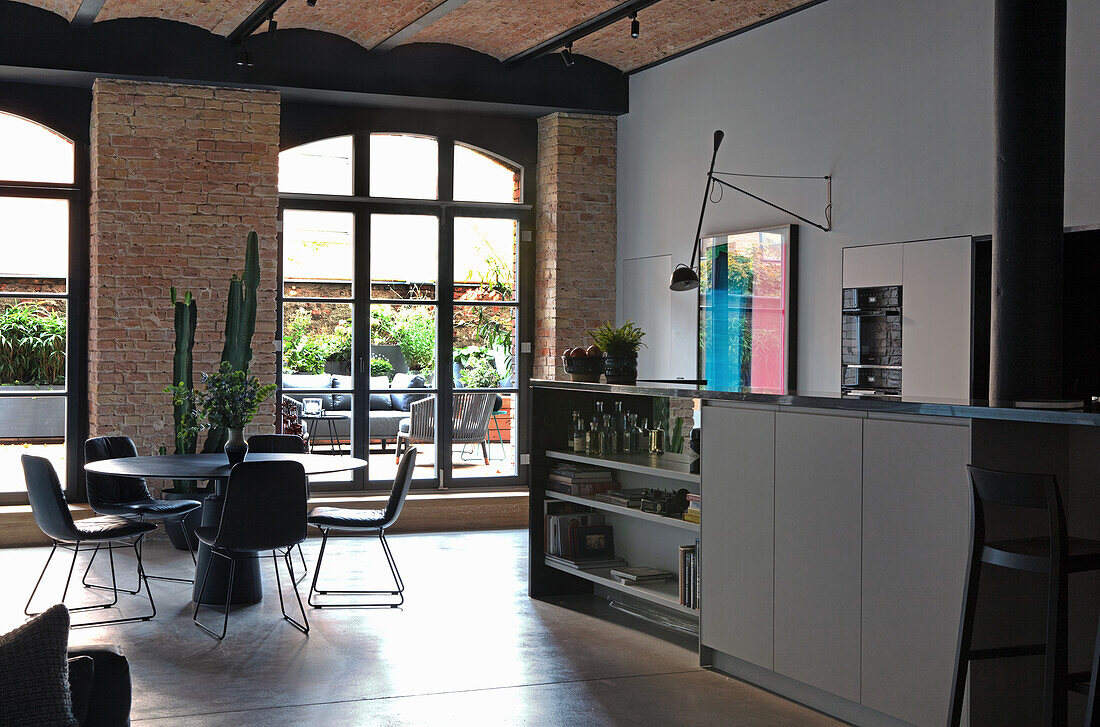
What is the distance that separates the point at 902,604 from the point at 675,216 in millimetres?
5479

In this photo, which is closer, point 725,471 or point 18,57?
point 725,471

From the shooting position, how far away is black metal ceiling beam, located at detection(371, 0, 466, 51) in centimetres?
755

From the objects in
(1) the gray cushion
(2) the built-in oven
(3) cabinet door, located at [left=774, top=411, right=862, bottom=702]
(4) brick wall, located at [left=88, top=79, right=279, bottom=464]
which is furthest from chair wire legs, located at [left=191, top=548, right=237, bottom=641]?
(2) the built-in oven

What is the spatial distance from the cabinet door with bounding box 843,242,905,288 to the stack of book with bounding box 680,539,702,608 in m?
2.24

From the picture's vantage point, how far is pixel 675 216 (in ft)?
30.0

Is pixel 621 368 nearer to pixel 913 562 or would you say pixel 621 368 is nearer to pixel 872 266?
pixel 872 266

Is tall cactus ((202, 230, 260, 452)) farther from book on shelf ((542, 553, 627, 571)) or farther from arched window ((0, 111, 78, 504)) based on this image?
book on shelf ((542, 553, 627, 571))

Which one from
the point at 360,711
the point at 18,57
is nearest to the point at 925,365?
the point at 360,711

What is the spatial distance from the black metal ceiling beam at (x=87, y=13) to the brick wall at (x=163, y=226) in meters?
0.53

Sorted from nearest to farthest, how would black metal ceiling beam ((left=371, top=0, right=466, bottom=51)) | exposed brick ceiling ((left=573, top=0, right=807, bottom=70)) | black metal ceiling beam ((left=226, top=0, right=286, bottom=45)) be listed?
black metal ceiling beam ((left=226, top=0, right=286, bottom=45))
black metal ceiling beam ((left=371, top=0, right=466, bottom=51))
exposed brick ceiling ((left=573, top=0, right=807, bottom=70))

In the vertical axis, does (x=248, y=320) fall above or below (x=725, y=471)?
above

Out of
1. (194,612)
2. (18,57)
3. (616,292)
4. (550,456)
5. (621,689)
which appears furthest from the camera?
(616,292)

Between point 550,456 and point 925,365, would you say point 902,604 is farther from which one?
point 550,456

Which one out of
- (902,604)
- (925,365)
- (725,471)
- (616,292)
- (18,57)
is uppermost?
(18,57)
